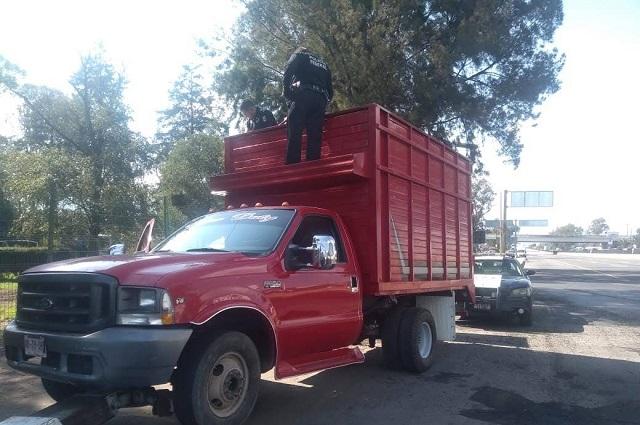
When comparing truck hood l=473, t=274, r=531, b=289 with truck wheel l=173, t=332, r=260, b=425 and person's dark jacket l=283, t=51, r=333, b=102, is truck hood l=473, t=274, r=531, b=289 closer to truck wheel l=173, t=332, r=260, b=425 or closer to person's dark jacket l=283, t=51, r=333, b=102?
person's dark jacket l=283, t=51, r=333, b=102

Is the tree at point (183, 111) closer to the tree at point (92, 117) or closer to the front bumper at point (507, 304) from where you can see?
the tree at point (92, 117)

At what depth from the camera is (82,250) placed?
11547mm

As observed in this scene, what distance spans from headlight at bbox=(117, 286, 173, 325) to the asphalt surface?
5.43 ft

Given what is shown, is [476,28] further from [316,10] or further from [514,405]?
[514,405]

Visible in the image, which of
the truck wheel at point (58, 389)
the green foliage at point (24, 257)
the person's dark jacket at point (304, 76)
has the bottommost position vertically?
the truck wheel at point (58, 389)

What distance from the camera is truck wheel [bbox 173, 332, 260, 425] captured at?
4418 millimetres

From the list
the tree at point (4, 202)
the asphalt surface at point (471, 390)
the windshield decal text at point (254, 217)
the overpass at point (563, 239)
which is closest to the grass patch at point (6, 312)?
the asphalt surface at point (471, 390)

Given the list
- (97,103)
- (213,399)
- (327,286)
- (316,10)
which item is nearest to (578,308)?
(316,10)

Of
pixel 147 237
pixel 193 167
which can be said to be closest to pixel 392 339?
pixel 147 237

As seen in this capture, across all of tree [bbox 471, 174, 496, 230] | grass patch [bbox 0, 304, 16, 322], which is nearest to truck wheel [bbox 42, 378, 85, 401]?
grass patch [bbox 0, 304, 16, 322]

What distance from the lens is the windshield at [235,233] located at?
18.5 ft

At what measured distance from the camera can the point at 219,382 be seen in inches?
185

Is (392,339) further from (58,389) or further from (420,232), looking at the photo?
(58,389)

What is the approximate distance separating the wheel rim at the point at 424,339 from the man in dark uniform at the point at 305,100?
289cm
